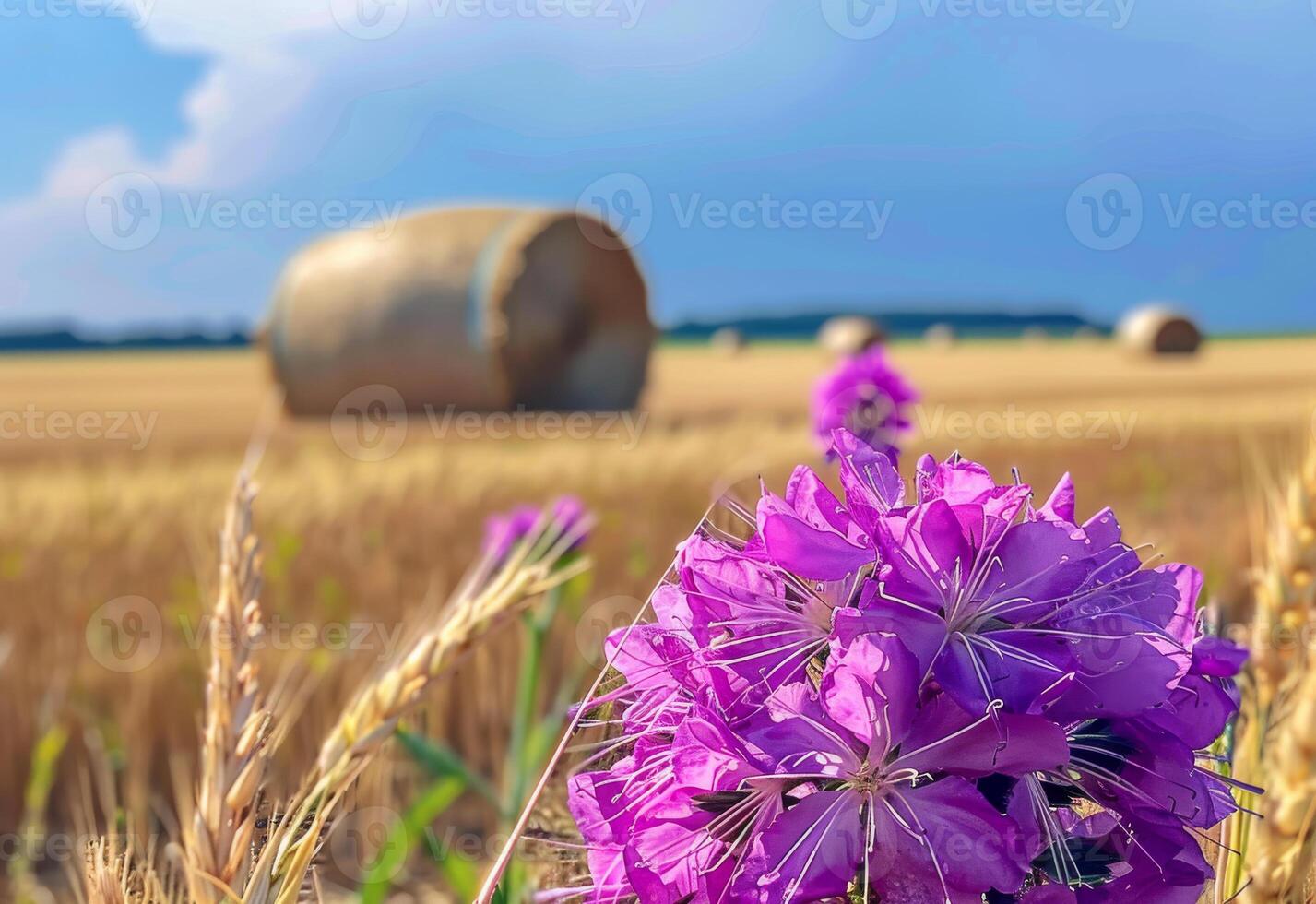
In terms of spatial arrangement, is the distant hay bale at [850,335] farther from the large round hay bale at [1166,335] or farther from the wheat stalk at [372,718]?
the wheat stalk at [372,718]

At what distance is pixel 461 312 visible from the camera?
9.80 m

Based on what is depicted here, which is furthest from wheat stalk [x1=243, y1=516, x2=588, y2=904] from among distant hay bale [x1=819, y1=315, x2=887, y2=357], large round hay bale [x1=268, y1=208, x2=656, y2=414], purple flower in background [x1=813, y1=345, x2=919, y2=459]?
distant hay bale [x1=819, y1=315, x2=887, y2=357]

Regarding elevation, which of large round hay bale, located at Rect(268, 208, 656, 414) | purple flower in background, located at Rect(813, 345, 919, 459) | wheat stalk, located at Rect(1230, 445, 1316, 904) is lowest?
wheat stalk, located at Rect(1230, 445, 1316, 904)

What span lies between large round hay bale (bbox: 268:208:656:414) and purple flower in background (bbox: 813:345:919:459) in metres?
6.83

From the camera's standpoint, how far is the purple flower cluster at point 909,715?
65 centimetres

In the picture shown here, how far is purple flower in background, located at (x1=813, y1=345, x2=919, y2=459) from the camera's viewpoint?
2.76 m

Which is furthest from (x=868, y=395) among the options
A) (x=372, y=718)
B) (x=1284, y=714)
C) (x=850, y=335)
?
(x=850, y=335)

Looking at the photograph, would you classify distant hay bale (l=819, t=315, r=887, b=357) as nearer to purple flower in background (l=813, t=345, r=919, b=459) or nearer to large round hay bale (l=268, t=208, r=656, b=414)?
large round hay bale (l=268, t=208, r=656, b=414)

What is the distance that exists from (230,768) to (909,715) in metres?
0.45

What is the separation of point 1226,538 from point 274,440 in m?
6.24

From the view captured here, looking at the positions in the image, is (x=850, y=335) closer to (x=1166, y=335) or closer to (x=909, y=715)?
(x=1166, y=335)

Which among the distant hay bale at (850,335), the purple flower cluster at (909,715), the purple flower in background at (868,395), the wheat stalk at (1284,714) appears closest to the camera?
the purple flower cluster at (909,715)

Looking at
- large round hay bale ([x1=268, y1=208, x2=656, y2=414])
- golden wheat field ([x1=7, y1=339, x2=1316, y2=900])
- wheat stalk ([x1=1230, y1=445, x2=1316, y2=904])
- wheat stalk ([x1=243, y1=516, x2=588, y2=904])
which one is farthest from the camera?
large round hay bale ([x1=268, y1=208, x2=656, y2=414])

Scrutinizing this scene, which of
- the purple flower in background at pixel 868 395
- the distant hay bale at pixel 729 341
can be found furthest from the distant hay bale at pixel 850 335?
the purple flower in background at pixel 868 395
